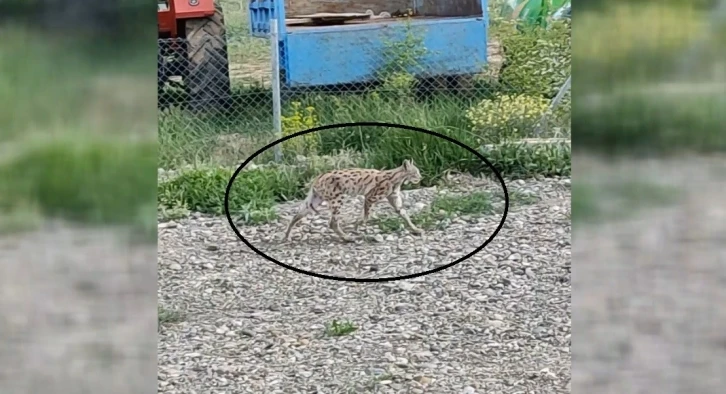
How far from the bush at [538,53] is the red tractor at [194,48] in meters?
0.59

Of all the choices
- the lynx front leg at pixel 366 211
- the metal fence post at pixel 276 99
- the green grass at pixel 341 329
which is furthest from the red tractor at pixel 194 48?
the green grass at pixel 341 329

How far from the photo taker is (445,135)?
1.77 meters

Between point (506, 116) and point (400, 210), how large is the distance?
303 millimetres

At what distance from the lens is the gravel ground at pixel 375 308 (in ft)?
5.66

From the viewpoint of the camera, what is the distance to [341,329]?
1.74 m

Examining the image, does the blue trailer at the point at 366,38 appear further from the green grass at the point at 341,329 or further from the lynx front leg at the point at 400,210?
the green grass at the point at 341,329

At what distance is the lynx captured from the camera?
177 centimetres

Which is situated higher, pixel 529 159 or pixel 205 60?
pixel 205 60

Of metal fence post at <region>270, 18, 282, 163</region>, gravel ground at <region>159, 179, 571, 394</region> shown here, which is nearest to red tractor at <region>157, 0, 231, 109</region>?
metal fence post at <region>270, 18, 282, 163</region>
